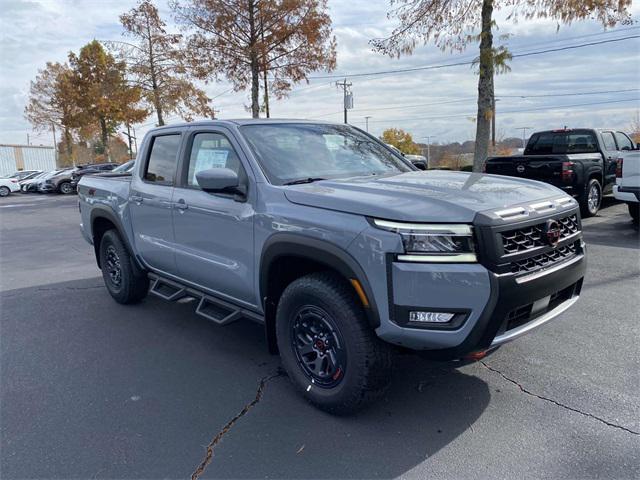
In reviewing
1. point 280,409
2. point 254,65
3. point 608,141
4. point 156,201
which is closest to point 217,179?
point 156,201

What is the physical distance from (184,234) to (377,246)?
2091 mm

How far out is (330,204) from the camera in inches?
115

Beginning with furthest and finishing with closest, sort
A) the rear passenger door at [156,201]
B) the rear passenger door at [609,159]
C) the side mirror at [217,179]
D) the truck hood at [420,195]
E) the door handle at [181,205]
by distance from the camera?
1. the rear passenger door at [609,159]
2. the rear passenger door at [156,201]
3. the door handle at [181,205]
4. the side mirror at [217,179]
5. the truck hood at [420,195]

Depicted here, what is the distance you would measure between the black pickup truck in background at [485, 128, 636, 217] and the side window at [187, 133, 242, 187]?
7.47 meters

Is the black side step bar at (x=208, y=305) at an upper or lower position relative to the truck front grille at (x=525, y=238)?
lower

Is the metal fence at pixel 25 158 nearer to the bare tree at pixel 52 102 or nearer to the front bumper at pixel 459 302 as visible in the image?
the bare tree at pixel 52 102

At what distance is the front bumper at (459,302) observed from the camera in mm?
2523

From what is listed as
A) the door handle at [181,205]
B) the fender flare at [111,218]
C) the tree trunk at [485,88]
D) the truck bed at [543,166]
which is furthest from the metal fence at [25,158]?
the door handle at [181,205]

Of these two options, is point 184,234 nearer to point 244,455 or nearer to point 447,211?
point 244,455

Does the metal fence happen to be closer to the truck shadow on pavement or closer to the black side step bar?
the black side step bar

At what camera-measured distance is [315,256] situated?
116 inches

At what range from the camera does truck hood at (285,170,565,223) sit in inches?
104

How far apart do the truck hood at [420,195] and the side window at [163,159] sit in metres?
1.63

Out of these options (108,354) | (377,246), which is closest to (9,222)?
(108,354)
